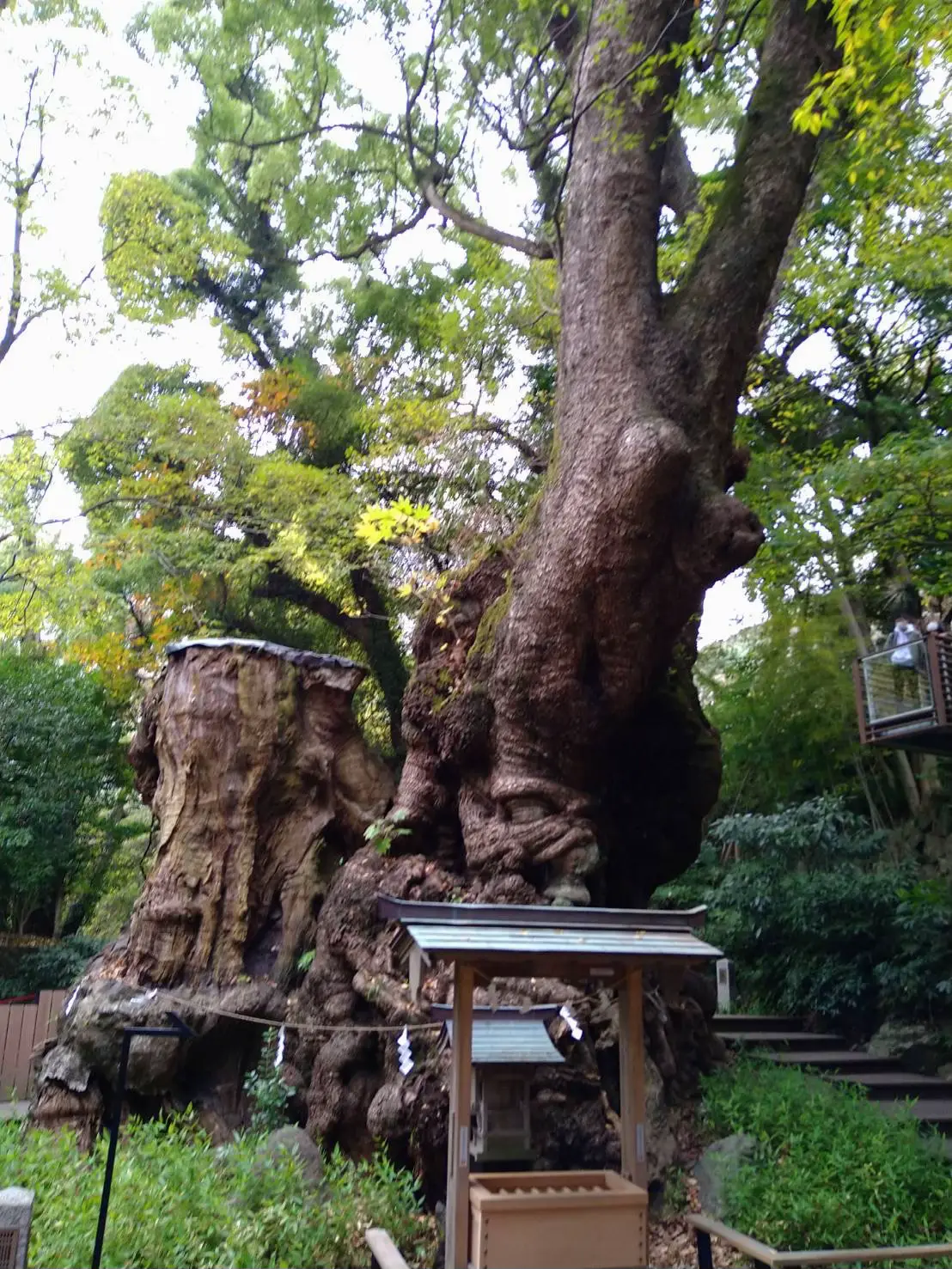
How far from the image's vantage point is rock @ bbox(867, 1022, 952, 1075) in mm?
10352

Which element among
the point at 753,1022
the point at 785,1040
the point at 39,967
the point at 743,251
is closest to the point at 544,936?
the point at 743,251

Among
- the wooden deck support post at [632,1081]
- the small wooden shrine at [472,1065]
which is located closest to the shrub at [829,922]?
the wooden deck support post at [632,1081]

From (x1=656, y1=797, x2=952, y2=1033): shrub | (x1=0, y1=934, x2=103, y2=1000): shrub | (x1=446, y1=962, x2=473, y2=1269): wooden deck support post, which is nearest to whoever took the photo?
(x1=446, y1=962, x2=473, y2=1269): wooden deck support post

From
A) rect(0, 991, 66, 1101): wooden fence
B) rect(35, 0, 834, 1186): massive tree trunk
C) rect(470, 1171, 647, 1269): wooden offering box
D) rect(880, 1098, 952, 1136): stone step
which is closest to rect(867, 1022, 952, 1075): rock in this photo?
rect(880, 1098, 952, 1136): stone step

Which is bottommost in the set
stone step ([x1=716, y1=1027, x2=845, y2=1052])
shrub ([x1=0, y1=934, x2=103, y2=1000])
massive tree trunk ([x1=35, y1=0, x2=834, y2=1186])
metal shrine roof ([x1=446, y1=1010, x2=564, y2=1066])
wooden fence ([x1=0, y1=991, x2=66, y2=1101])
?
wooden fence ([x1=0, y1=991, x2=66, y2=1101])

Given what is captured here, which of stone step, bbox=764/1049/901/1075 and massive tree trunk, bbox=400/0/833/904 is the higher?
massive tree trunk, bbox=400/0/833/904

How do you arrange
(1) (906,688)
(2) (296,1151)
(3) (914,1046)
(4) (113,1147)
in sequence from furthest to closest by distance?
(1) (906,688) < (3) (914,1046) < (2) (296,1151) < (4) (113,1147)

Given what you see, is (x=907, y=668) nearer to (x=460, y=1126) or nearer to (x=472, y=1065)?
(x=472, y=1065)

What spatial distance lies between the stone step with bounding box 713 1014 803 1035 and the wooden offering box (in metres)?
6.59

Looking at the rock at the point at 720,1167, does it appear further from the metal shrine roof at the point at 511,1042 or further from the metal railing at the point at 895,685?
the metal railing at the point at 895,685

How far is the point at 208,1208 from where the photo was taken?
18.6ft

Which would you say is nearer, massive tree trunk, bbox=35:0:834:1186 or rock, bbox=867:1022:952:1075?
massive tree trunk, bbox=35:0:834:1186

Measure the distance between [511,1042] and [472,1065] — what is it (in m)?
0.49

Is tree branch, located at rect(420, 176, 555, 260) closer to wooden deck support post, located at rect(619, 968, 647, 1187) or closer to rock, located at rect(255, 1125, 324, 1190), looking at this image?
wooden deck support post, located at rect(619, 968, 647, 1187)
